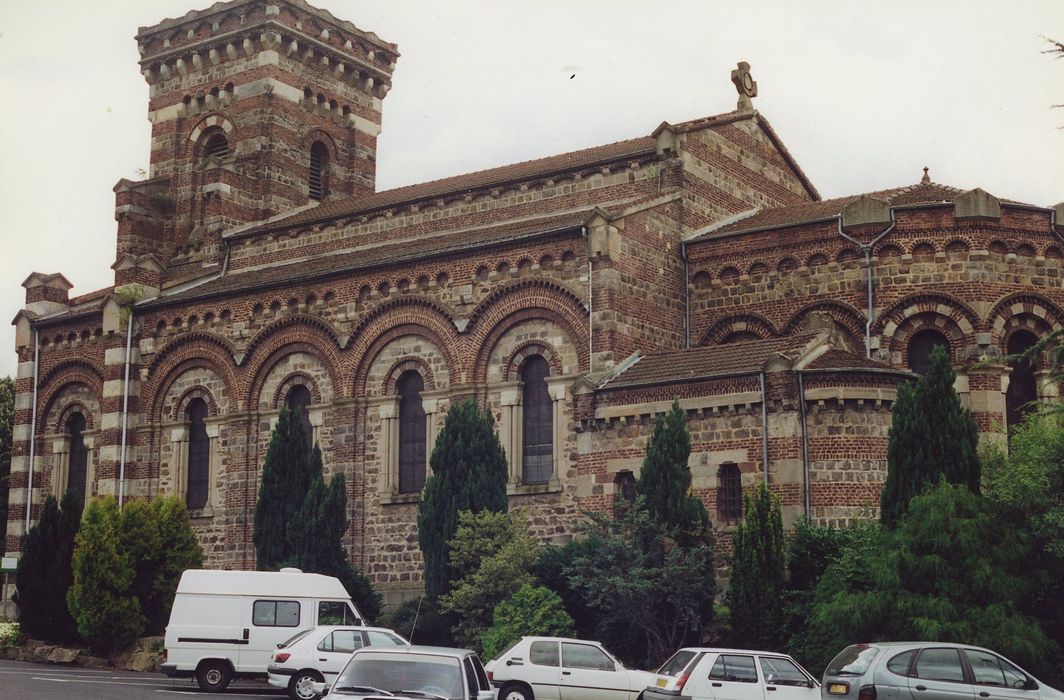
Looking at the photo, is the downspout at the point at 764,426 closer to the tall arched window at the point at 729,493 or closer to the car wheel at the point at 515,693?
the tall arched window at the point at 729,493

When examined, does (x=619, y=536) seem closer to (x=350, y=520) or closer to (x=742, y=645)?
(x=742, y=645)

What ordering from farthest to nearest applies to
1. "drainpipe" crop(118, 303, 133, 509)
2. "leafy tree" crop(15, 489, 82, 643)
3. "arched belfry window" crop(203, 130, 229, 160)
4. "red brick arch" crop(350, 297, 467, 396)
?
"arched belfry window" crop(203, 130, 229, 160), "drainpipe" crop(118, 303, 133, 509), "red brick arch" crop(350, 297, 467, 396), "leafy tree" crop(15, 489, 82, 643)

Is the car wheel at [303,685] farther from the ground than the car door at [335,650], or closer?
closer

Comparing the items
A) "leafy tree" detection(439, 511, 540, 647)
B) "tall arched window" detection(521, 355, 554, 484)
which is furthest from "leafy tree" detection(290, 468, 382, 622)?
"tall arched window" detection(521, 355, 554, 484)

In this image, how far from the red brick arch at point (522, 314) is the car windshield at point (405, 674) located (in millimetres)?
17690

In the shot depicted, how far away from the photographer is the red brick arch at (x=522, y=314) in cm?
3391

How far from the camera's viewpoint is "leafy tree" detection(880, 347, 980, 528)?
25.4 meters

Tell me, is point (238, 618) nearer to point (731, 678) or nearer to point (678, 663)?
point (678, 663)

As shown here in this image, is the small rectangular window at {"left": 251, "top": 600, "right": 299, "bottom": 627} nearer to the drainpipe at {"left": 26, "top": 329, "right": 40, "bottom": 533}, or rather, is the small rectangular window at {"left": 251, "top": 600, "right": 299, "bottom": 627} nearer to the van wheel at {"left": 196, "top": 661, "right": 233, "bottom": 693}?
the van wheel at {"left": 196, "top": 661, "right": 233, "bottom": 693}

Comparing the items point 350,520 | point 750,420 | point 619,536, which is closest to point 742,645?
point 619,536

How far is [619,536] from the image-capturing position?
1093 inches

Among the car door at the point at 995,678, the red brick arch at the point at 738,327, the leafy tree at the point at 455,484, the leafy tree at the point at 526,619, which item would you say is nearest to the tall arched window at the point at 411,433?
the leafy tree at the point at 455,484

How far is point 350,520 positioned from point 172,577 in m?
5.04

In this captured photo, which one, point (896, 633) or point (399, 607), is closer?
point (896, 633)
